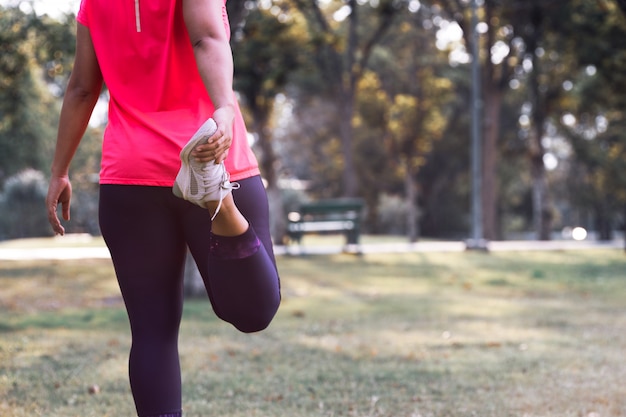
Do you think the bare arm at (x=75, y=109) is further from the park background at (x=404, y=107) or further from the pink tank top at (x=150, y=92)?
the park background at (x=404, y=107)

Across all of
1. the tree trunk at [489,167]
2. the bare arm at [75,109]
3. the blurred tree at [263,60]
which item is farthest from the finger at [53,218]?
the tree trunk at [489,167]

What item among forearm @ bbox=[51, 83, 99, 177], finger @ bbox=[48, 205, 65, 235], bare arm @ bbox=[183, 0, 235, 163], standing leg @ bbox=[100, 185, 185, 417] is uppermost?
bare arm @ bbox=[183, 0, 235, 163]

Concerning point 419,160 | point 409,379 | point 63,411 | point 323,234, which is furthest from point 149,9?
point 323,234

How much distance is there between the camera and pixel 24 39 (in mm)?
14500

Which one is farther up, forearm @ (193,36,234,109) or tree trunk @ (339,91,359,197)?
tree trunk @ (339,91,359,197)

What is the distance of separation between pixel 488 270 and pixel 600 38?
6985 millimetres

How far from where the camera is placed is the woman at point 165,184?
2.55 m

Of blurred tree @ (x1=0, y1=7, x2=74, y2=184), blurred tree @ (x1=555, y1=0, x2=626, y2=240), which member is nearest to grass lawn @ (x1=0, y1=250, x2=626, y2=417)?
blurred tree @ (x1=0, y1=7, x2=74, y2=184)

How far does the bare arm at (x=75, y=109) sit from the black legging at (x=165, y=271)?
0.35 metres

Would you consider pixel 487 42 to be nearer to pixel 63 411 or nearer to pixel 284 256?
pixel 284 256

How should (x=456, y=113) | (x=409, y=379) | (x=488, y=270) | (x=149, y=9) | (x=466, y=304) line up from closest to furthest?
1. (x=149, y=9)
2. (x=409, y=379)
3. (x=466, y=304)
4. (x=488, y=270)
5. (x=456, y=113)

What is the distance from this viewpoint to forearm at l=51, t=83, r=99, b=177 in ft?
9.45

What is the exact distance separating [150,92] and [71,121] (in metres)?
0.40

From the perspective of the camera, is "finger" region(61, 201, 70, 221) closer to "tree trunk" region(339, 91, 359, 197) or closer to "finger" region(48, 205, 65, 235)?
"finger" region(48, 205, 65, 235)
